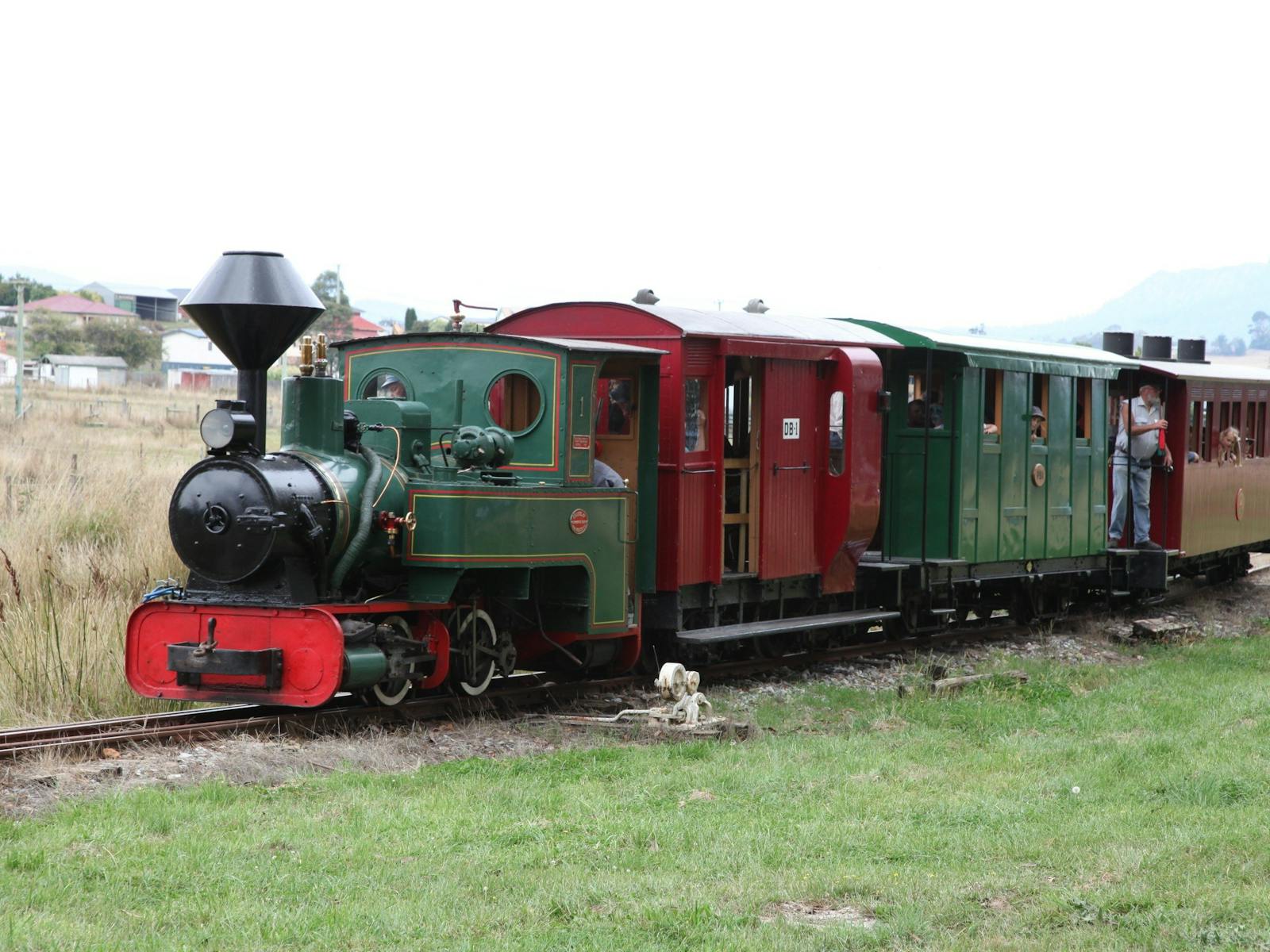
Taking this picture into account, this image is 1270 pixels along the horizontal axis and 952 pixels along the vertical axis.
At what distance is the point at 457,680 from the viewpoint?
34.7 ft

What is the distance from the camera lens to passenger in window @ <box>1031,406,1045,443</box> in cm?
1621

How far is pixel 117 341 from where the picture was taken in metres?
77.6

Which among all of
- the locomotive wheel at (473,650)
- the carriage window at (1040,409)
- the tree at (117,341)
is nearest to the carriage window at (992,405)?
the carriage window at (1040,409)

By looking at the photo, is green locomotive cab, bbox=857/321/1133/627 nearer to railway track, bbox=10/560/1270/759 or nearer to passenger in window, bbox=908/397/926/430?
passenger in window, bbox=908/397/926/430

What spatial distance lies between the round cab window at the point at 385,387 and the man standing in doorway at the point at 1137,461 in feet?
32.8

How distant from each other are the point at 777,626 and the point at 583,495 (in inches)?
105

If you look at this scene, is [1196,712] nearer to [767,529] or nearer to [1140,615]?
[767,529]

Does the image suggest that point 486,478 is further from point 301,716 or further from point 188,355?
point 188,355

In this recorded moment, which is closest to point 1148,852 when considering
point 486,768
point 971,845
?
point 971,845

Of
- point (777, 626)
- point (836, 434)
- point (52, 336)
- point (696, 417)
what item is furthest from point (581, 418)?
point (52, 336)

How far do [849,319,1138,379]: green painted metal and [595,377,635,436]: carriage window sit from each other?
3.92 meters

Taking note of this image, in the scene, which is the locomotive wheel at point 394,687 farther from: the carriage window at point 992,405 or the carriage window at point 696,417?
the carriage window at point 992,405

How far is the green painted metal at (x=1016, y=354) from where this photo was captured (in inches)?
571

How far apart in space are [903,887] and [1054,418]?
35.8ft
